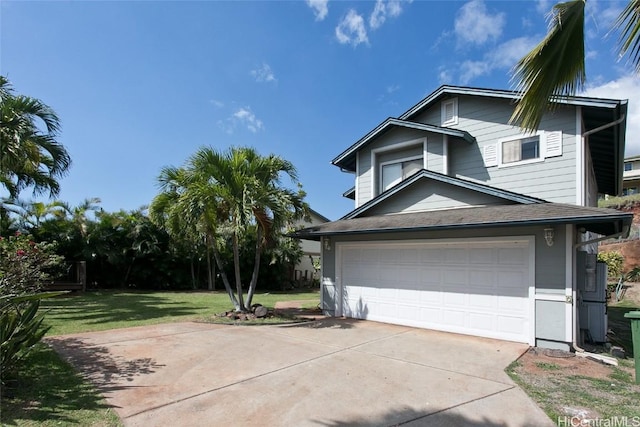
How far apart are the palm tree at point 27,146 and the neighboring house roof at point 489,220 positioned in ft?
26.3

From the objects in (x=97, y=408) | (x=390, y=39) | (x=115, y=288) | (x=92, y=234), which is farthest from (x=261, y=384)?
(x=115, y=288)

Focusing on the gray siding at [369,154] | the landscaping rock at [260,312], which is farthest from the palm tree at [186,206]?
the gray siding at [369,154]

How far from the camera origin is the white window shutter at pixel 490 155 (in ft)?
35.0

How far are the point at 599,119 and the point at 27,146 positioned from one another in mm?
16198

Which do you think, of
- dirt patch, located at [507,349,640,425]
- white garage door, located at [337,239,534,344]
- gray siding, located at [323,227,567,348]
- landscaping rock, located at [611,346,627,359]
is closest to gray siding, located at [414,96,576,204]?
gray siding, located at [323,227,567,348]

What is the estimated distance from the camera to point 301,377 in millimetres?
5410

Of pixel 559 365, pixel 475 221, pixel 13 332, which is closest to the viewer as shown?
pixel 13 332

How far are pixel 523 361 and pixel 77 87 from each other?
13.5 m

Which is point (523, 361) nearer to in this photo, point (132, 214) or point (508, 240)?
point (508, 240)

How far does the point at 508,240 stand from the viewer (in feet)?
26.6

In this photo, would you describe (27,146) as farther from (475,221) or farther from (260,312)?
(475,221)

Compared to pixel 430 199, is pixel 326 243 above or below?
below

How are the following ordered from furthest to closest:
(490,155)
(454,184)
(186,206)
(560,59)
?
(490,155), (454,184), (186,206), (560,59)

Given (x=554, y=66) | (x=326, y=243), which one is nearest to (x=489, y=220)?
(x=554, y=66)
